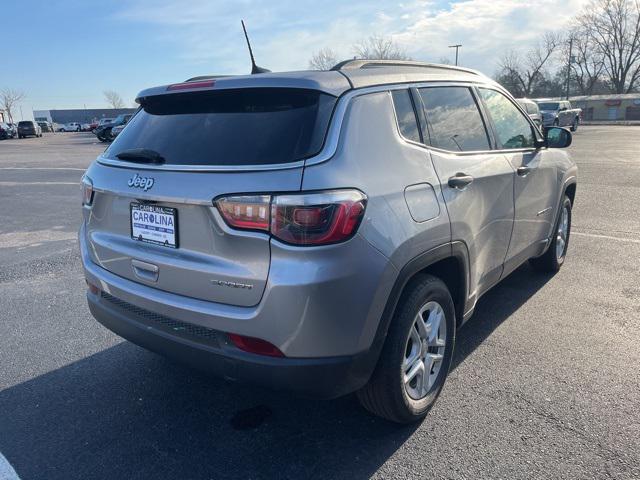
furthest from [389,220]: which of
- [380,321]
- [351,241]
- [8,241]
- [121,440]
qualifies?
[8,241]

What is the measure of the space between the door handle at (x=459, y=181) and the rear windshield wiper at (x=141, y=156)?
5.08 feet

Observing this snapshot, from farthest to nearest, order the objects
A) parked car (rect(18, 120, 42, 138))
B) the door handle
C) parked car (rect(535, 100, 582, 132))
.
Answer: parked car (rect(18, 120, 42, 138))
parked car (rect(535, 100, 582, 132))
the door handle

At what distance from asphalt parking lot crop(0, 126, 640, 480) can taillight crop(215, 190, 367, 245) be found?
793mm

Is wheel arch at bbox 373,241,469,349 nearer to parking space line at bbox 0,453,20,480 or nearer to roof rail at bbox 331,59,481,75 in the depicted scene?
roof rail at bbox 331,59,481,75

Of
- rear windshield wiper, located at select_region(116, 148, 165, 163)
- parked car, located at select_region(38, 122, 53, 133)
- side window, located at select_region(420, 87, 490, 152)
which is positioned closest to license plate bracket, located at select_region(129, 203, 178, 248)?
rear windshield wiper, located at select_region(116, 148, 165, 163)

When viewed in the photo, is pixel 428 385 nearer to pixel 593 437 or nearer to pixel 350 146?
pixel 593 437

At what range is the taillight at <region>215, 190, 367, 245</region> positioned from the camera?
2119 mm

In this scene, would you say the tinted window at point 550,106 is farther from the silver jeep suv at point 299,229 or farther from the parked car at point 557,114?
the silver jeep suv at point 299,229

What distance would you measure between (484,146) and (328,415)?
200cm

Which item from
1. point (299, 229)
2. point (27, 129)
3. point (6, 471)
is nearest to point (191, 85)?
point (299, 229)

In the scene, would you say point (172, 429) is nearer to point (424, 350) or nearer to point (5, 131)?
point (424, 350)

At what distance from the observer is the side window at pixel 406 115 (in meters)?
2.69

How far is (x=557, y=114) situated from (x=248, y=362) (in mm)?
32668

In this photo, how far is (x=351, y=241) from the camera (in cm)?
218
